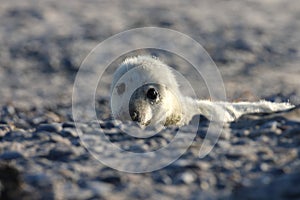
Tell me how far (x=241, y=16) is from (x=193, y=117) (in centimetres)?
555

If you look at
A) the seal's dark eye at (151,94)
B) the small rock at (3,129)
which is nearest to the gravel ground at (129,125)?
the small rock at (3,129)

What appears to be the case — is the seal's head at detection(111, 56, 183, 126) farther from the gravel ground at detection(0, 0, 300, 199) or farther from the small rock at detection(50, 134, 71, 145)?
the small rock at detection(50, 134, 71, 145)

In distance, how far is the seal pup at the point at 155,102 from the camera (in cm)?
658

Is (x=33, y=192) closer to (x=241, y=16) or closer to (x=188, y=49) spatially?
(x=188, y=49)

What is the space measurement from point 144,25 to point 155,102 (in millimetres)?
5003

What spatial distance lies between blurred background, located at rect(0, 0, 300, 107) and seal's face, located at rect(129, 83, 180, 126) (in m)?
2.15

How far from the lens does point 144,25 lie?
11391 millimetres

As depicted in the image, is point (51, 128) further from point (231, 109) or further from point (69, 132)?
point (231, 109)

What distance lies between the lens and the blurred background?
30.0ft

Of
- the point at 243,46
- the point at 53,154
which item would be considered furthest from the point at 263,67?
the point at 53,154

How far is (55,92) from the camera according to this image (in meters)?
8.97

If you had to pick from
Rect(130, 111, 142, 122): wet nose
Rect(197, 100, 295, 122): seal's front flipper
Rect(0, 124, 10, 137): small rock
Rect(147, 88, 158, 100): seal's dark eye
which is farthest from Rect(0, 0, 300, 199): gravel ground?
Rect(147, 88, 158, 100): seal's dark eye

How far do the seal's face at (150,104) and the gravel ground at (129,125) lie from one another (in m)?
0.30

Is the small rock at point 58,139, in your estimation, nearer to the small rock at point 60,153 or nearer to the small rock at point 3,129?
the small rock at point 60,153
